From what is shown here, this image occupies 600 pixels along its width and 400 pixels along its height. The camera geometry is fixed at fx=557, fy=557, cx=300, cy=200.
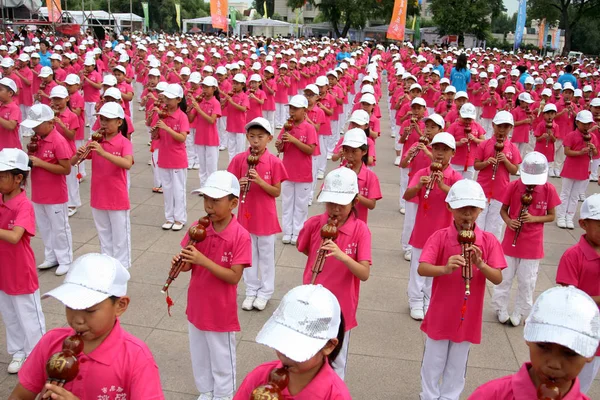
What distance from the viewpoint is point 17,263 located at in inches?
204

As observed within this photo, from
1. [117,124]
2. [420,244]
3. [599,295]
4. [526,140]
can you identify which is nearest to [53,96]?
[117,124]

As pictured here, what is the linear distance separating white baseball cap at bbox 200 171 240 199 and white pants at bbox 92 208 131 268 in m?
3.31

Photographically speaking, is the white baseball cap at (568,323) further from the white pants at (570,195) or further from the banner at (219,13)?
the banner at (219,13)

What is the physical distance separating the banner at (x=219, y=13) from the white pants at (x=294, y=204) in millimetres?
19510

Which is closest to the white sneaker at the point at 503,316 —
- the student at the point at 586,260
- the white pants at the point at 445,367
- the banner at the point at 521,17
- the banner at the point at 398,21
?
the student at the point at 586,260

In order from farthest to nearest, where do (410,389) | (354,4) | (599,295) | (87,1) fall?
(87,1) → (354,4) → (410,389) → (599,295)

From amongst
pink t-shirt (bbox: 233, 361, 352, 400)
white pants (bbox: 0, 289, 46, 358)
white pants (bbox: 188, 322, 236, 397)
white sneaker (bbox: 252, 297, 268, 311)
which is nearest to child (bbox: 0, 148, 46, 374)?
white pants (bbox: 0, 289, 46, 358)

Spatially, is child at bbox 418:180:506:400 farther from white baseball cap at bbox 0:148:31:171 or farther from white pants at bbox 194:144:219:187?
white pants at bbox 194:144:219:187

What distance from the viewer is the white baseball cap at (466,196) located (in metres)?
4.72

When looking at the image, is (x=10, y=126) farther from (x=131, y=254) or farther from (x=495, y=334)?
(x=495, y=334)

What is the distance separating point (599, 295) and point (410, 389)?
6.44 feet

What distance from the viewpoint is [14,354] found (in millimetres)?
5586

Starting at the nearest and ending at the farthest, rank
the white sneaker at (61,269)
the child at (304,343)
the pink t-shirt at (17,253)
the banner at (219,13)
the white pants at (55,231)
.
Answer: the child at (304,343), the pink t-shirt at (17,253), the white pants at (55,231), the white sneaker at (61,269), the banner at (219,13)

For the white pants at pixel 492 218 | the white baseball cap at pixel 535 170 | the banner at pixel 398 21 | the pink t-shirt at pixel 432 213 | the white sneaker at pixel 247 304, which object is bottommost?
the white sneaker at pixel 247 304
